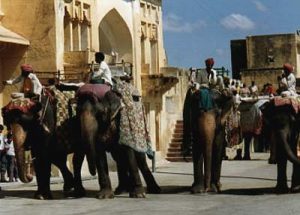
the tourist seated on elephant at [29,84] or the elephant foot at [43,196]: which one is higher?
the tourist seated on elephant at [29,84]

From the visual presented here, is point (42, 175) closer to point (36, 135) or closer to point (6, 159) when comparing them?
point (36, 135)

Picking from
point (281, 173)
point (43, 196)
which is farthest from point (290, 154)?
point (43, 196)

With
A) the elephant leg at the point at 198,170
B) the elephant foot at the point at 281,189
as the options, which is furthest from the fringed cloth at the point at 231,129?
the elephant foot at the point at 281,189

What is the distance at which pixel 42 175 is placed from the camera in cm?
1422

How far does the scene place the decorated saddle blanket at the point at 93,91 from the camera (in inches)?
536

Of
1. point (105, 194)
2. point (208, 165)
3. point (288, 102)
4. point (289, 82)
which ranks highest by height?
point (289, 82)

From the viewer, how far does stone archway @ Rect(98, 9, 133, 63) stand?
98.6 feet

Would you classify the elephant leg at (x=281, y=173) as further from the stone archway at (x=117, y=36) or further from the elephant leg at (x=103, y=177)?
the stone archway at (x=117, y=36)

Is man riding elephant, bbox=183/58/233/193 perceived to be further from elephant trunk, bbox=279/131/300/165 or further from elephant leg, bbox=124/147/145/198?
elephant trunk, bbox=279/131/300/165

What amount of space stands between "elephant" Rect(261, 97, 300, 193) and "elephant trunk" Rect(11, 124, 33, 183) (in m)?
4.02

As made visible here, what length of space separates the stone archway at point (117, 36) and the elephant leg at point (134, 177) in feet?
52.5

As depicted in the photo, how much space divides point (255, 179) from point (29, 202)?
6445 mm

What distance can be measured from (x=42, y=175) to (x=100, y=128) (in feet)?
4.35

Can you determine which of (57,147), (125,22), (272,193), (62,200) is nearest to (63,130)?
(57,147)
